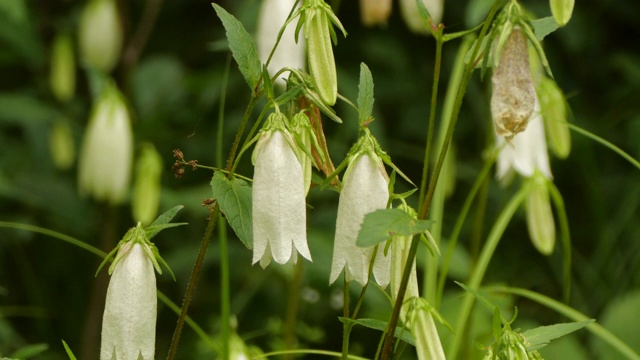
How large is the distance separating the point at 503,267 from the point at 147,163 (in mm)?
948

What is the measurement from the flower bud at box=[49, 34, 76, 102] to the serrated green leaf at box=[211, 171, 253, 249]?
144cm

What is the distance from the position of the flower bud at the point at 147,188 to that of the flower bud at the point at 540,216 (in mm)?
597

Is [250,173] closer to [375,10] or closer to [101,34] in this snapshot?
[101,34]

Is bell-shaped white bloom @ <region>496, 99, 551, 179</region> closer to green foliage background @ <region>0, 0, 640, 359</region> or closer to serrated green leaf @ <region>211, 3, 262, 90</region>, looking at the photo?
green foliage background @ <region>0, 0, 640, 359</region>

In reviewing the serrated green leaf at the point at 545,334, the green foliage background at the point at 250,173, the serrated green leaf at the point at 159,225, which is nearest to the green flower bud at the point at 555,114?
the green foliage background at the point at 250,173

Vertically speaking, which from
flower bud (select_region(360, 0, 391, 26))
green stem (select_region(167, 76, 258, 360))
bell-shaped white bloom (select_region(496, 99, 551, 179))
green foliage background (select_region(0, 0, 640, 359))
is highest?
flower bud (select_region(360, 0, 391, 26))

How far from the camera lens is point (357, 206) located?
2.42 ft

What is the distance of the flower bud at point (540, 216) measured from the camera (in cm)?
130

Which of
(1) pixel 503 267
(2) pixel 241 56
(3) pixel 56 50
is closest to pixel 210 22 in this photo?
(3) pixel 56 50

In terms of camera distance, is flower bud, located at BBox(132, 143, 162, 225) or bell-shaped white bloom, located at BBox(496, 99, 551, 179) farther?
flower bud, located at BBox(132, 143, 162, 225)

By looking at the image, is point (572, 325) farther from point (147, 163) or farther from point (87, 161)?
point (87, 161)

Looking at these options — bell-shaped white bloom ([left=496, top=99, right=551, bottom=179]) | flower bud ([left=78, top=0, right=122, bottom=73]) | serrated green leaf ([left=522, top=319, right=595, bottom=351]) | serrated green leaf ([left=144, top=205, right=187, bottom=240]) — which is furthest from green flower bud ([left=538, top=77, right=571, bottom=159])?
flower bud ([left=78, top=0, right=122, bottom=73])

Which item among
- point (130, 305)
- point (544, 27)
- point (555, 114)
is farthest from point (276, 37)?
point (130, 305)

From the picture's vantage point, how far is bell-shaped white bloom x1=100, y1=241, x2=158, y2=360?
2.41ft
